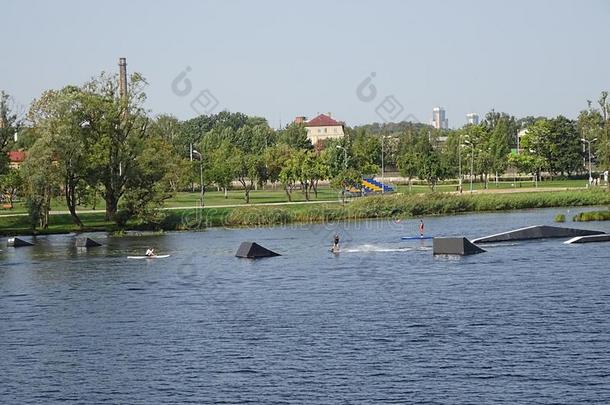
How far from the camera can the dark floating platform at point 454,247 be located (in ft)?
236

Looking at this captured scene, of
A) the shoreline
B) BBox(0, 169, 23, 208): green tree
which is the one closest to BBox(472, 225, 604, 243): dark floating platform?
the shoreline

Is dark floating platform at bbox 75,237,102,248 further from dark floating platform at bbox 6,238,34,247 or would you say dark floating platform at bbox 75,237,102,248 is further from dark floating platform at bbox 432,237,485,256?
dark floating platform at bbox 432,237,485,256

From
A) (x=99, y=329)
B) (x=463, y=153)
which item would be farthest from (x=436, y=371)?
(x=463, y=153)

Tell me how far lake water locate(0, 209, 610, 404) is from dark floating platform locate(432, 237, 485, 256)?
1.40 metres

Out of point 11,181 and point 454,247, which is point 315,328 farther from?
point 11,181

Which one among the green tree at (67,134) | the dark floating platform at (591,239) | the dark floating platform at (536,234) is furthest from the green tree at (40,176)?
the dark floating platform at (591,239)

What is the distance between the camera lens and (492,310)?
159 feet

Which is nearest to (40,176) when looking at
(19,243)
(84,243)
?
(19,243)

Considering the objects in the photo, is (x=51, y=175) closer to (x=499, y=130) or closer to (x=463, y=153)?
(x=463, y=153)

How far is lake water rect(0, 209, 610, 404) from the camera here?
35.2m

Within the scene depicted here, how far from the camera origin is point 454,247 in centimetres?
7219

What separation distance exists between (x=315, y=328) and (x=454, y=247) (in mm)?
28759

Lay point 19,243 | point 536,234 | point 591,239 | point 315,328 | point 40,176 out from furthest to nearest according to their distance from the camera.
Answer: point 40,176
point 19,243
point 536,234
point 591,239
point 315,328

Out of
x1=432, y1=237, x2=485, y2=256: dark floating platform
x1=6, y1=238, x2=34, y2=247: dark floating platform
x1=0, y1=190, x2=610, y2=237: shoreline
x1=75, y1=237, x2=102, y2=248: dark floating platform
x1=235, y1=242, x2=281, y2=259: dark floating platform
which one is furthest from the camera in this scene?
x1=0, y1=190, x2=610, y2=237: shoreline
